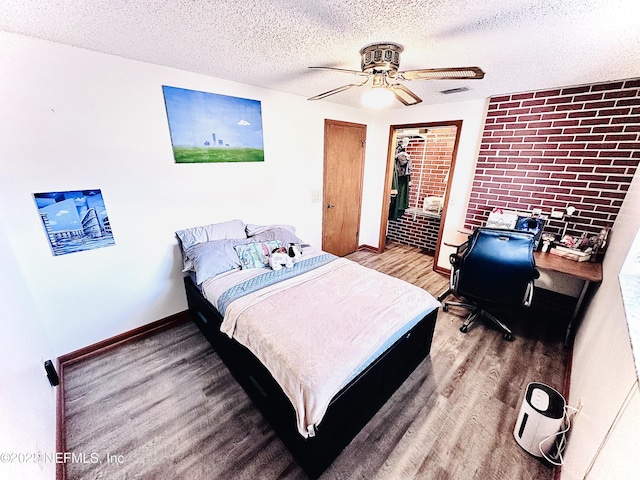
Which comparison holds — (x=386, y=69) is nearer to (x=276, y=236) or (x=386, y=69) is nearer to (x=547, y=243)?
(x=276, y=236)

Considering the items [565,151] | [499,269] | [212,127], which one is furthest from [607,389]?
[212,127]

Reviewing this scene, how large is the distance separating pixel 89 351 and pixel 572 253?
14.6 ft

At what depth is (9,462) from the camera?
2.83 feet

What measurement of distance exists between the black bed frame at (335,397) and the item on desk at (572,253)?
60.1 inches

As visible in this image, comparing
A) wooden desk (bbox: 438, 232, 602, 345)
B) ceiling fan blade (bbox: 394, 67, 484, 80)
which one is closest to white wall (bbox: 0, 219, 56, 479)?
ceiling fan blade (bbox: 394, 67, 484, 80)

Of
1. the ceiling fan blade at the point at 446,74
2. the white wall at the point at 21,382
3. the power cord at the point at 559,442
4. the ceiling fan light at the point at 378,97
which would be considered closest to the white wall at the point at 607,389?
the power cord at the point at 559,442

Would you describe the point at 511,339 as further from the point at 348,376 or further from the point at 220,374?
the point at 220,374

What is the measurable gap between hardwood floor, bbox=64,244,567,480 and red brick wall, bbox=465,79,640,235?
4.76 feet

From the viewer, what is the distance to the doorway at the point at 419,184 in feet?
14.1

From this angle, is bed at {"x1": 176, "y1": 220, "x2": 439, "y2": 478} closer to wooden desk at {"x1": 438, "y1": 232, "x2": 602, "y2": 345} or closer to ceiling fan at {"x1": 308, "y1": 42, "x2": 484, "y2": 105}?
wooden desk at {"x1": 438, "y1": 232, "x2": 602, "y2": 345}

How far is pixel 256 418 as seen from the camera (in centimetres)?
169

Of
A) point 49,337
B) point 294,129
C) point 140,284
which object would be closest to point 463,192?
point 294,129

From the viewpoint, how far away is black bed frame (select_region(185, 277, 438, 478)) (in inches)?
52.9

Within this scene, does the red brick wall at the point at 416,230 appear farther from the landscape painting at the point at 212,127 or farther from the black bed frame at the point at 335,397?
the landscape painting at the point at 212,127
